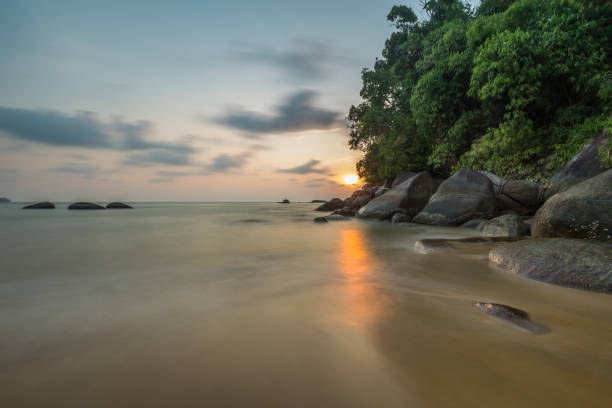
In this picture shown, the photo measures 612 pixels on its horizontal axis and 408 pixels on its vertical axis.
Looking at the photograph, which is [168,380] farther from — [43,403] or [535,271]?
[535,271]

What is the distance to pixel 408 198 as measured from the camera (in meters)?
10.9

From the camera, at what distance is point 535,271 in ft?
8.86

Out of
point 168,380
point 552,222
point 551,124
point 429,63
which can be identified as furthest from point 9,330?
point 429,63

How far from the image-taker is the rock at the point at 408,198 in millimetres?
10945

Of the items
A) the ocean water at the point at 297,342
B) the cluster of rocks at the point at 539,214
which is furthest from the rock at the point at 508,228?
the ocean water at the point at 297,342

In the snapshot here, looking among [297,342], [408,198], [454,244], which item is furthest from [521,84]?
[297,342]

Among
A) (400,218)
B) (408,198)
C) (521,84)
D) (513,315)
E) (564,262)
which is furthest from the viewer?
(408,198)

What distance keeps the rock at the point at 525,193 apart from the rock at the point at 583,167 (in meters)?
2.73

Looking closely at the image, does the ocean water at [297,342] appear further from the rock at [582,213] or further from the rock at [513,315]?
the rock at [582,213]

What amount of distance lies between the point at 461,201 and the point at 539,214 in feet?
12.6

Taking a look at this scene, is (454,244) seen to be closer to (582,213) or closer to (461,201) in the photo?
(582,213)

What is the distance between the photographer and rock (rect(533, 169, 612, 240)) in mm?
3836

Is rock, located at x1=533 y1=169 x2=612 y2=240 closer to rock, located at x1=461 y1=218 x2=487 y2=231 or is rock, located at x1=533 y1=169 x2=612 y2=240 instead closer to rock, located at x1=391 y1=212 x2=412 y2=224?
rock, located at x1=461 y1=218 x2=487 y2=231

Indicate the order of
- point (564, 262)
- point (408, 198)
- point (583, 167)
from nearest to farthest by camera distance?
point (564, 262) < point (583, 167) < point (408, 198)
